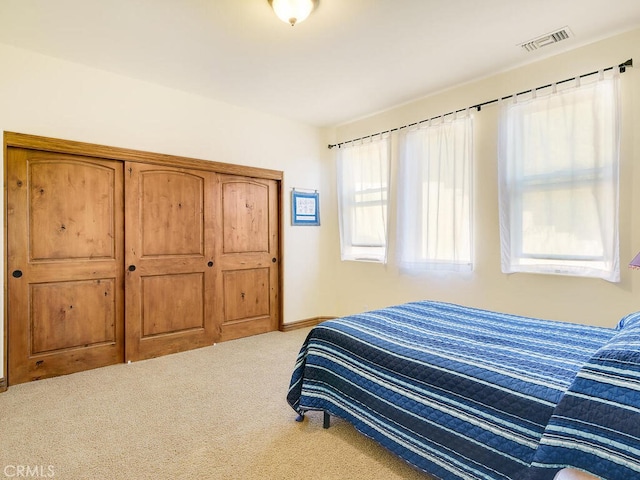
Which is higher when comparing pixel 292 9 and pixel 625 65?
pixel 292 9

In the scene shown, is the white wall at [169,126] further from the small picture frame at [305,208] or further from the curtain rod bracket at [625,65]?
the curtain rod bracket at [625,65]

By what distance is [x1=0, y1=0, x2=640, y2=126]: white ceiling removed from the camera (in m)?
2.24

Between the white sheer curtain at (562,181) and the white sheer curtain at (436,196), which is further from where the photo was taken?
the white sheer curtain at (436,196)

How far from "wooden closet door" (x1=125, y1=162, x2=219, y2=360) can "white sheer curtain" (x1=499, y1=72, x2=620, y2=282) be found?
2.97 meters

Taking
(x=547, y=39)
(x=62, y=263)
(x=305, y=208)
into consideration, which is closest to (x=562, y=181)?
(x=547, y=39)

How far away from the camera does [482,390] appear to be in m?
1.33

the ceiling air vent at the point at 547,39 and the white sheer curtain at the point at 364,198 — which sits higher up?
the ceiling air vent at the point at 547,39

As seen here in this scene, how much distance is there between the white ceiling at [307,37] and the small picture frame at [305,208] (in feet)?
4.52

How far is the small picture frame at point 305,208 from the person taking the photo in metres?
4.42

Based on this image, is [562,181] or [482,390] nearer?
[482,390]

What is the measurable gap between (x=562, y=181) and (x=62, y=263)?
13.7 feet

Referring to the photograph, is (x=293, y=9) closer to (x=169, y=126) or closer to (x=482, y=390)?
(x=169, y=126)

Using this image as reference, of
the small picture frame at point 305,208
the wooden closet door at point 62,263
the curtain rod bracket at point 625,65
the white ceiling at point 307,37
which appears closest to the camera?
the white ceiling at point 307,37

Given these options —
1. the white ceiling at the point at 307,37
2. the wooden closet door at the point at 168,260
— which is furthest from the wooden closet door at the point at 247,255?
the white ceiling at the point at 307,37
